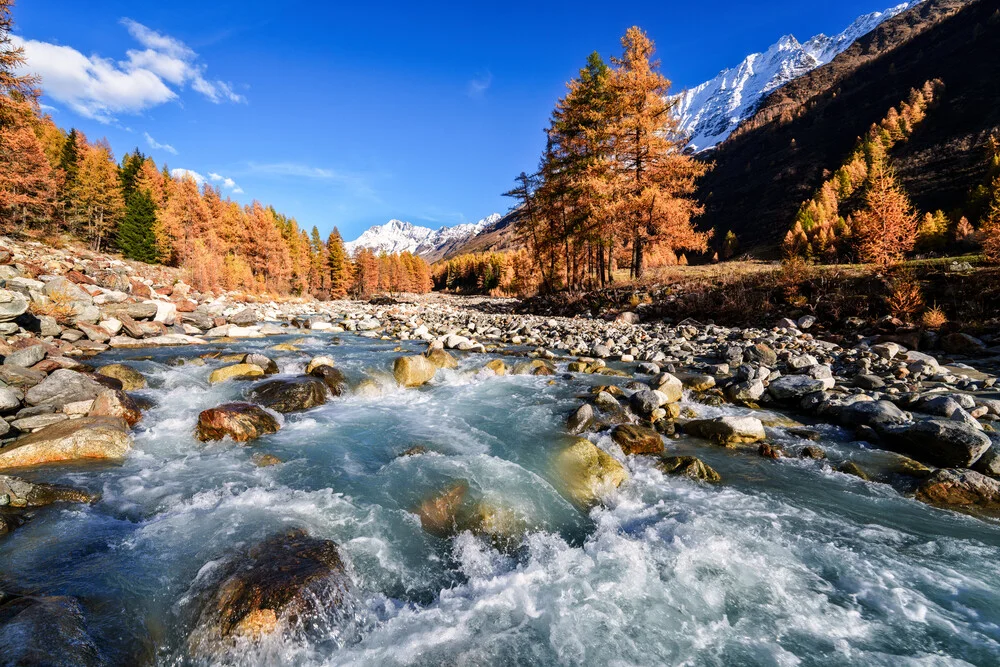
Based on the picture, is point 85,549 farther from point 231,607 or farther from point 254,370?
point 254,370

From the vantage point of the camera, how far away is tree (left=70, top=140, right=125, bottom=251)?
Answer: 4384 centimetres

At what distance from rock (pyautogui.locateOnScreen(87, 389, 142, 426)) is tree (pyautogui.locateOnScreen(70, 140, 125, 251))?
53581 millimetres

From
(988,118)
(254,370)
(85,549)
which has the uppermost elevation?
(988,118)

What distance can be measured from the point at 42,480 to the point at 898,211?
2821 cm

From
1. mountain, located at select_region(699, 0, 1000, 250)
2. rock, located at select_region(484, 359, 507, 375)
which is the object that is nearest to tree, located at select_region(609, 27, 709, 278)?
rock, located at select_region(484, 359, 507, 375)

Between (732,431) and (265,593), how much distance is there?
21.0 feet

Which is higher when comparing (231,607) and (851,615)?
(231,607)

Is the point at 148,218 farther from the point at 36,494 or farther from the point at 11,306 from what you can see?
the point at 36,494

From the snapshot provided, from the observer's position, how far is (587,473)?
5250 millimetres

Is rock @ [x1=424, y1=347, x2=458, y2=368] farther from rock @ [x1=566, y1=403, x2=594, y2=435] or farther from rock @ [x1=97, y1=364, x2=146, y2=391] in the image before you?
rock @ [x1=97, y1=364, x2=146, y2=391]

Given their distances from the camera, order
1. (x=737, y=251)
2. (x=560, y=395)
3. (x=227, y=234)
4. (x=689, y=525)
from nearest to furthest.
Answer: (x=689, y=525) < (x=560, y=395) < (x=227, y=234) < (x=737, y=251)

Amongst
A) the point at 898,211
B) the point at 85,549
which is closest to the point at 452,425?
the point at 85,549

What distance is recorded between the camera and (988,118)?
232 ft

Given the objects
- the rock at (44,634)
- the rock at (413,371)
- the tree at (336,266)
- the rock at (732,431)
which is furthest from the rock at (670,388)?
the tree at (336,266)
